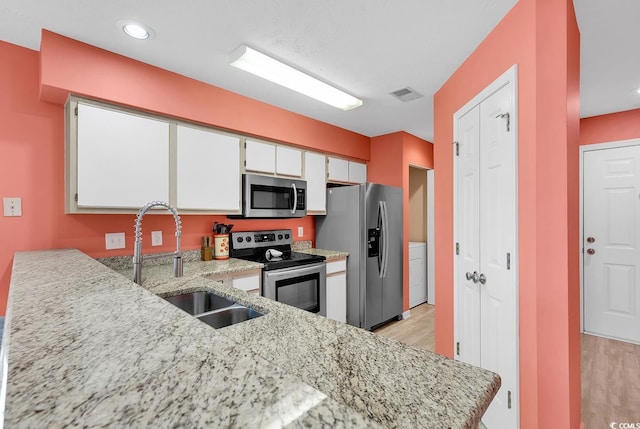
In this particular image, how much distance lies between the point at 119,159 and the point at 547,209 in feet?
8.51

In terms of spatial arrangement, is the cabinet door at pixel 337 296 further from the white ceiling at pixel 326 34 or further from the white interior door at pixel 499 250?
the white ceiling at pixel 326 34

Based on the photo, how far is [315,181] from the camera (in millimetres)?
3453

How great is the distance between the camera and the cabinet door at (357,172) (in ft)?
13.0

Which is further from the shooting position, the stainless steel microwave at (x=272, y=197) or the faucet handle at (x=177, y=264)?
the stainless steel microwave at (x=272, y=197)

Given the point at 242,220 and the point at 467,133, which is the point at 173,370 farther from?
the point at 242,220

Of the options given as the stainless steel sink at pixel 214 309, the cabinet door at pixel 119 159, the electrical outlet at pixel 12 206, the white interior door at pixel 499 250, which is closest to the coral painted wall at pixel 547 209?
the white interior door at pixel 499 250

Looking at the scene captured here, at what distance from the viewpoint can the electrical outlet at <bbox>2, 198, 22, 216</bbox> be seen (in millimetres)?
1894

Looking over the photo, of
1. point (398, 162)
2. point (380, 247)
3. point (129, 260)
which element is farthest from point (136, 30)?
point (398, 162)

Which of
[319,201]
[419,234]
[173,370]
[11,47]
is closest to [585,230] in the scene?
[419,234]

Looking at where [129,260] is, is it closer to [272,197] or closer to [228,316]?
[272,197]

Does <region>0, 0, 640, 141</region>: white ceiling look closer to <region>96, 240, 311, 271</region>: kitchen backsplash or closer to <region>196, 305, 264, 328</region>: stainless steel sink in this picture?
<region>96, 240, 311, 271</region>: kitchen backsplash

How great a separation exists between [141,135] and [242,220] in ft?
4.06

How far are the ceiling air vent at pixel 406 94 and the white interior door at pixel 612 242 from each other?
231cm

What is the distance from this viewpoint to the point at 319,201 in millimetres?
3508
